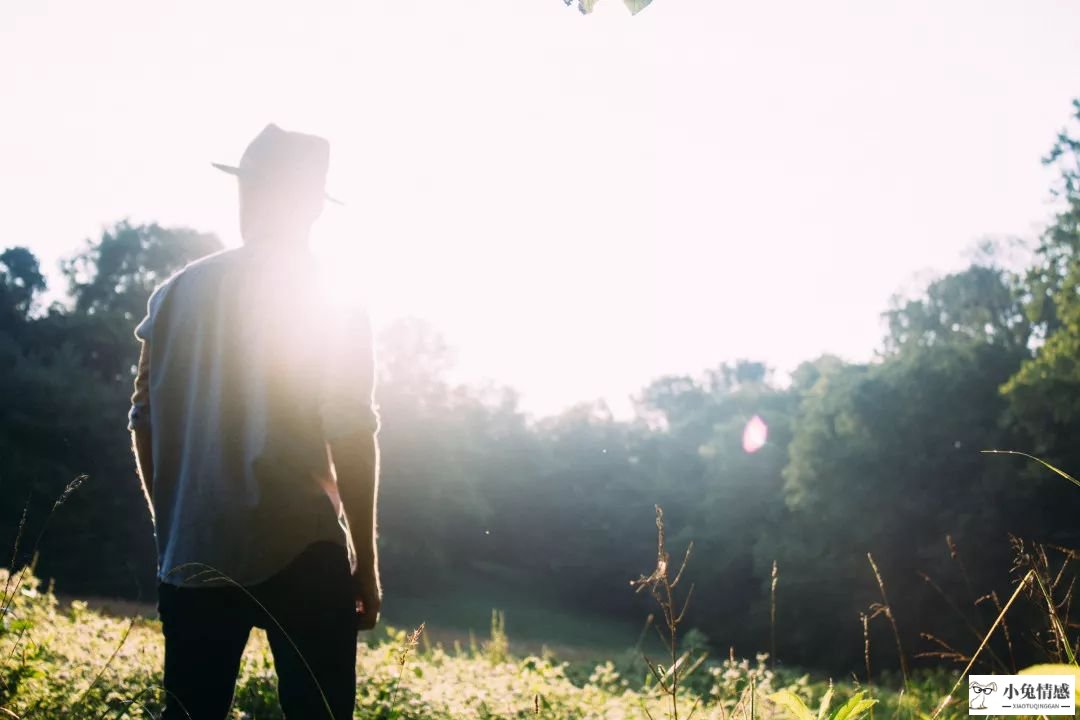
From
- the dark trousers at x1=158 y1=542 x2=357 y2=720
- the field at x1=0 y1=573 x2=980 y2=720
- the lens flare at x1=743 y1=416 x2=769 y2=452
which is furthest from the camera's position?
the lens flare at x1=743 y1=416 x2=769 y2=452

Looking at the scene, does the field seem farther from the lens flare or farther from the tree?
the lens flare

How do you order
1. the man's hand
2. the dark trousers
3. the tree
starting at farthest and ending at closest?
the tree → the man's hand → the dark trousers

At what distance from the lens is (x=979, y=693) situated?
56.6 inches

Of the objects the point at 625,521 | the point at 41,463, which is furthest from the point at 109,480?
the point at 625,521

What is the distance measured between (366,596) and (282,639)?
0.20m

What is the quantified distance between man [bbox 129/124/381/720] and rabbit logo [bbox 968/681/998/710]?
115cm

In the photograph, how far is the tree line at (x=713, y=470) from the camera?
20.2m

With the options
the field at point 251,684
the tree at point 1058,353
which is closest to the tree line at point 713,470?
the tree at point 1058,353

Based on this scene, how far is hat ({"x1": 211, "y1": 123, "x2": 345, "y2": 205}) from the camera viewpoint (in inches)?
69.5

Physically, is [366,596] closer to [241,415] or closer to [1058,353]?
[241,415]

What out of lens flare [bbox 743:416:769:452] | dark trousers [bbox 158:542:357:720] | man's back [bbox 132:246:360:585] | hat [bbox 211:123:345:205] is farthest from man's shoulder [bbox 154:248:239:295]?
lens flare [bbox 743:416:769:452]

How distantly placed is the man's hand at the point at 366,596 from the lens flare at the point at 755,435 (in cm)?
3008

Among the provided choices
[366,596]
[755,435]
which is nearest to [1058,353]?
[755,435]

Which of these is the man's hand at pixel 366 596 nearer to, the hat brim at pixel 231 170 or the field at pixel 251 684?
the hat brim at pixel 231 170
